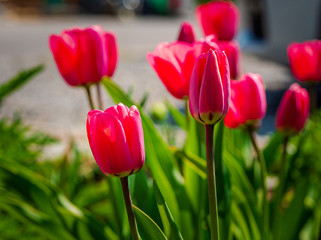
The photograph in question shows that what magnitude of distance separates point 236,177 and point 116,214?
9.8 inches

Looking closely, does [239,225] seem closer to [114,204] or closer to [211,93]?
[114,204]

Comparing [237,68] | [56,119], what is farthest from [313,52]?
[56,119]

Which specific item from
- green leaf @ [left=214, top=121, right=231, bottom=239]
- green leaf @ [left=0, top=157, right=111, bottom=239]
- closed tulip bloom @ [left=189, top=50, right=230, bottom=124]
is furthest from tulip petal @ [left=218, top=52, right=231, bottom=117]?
green leaf @ [left=0, top=157, right=111, bottom=239]

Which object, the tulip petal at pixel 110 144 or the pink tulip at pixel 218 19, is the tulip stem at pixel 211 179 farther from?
the pink tulip at pixel 218 19

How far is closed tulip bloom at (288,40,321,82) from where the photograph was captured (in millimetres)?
901

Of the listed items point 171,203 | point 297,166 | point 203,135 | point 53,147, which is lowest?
point 53,147

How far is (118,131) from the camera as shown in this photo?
1.69ft

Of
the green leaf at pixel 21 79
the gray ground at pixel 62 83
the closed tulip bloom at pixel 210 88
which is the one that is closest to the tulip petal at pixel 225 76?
the closed tulip bloom at pixel 210 88

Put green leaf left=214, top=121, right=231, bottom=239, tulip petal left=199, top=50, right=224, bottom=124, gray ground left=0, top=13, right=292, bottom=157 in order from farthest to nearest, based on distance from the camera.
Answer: gray ground left=0, top=13, right=292, bottom=157, green leaf left=214, top=121, right=231, bottom=239, tulip petal left=199, top=50, right=224, bottom=124

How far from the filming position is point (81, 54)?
0.79 m

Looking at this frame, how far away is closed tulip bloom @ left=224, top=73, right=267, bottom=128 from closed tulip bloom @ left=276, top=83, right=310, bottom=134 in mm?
92

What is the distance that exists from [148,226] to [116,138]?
0.15 m

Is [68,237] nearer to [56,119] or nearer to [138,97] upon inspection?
[56,119]

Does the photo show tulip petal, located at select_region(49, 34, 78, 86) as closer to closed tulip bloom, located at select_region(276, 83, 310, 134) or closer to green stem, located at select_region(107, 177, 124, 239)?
green stem, located at select_region(107, 177, 124, 239)
